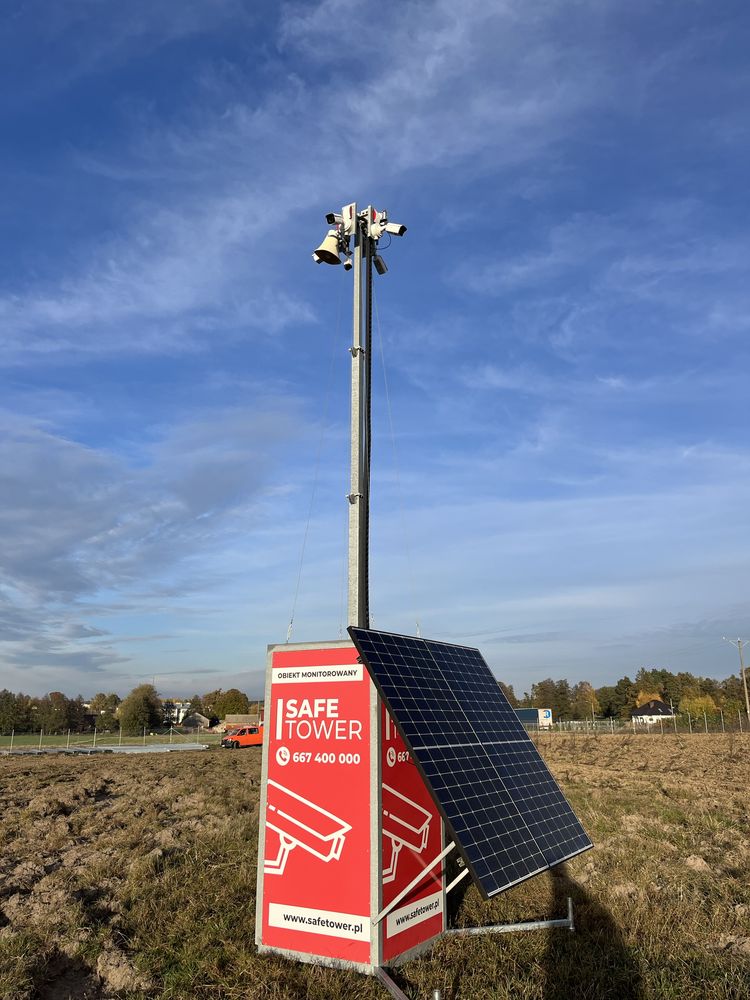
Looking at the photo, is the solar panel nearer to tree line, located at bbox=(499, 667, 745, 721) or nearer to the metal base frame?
the metal base frame

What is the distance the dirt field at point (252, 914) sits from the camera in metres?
7.35

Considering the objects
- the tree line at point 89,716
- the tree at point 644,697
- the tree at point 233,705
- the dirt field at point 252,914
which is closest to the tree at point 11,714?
the tree line at point 89,716

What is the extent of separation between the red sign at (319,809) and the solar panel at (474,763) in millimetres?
914

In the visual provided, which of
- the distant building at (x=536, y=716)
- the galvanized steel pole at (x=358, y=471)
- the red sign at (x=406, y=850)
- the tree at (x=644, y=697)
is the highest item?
the galvanized steel pole at (x=358, y=471)

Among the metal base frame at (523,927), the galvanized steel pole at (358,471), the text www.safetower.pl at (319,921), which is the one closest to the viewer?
the text www.safetower.pl at (319,921)

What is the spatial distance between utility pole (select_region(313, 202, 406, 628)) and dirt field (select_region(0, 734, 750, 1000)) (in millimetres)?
4537

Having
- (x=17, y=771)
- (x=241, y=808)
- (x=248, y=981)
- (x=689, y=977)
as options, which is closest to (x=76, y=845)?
(x=241, y=808)

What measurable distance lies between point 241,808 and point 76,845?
509cm

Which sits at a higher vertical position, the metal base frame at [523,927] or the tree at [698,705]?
the metal base frame at [523,927]

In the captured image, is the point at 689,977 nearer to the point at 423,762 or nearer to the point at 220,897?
the point at 423,762

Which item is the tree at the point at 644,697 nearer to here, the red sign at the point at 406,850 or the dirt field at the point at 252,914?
the dirt field at the point at 252,914

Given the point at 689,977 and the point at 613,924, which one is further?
the point at 613,924

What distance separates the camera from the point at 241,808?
18.0 metres

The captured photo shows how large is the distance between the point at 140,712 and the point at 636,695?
10939 cm
